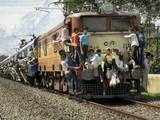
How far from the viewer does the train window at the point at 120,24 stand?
62.1ft

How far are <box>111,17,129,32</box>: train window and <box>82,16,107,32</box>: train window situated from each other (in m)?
0.30

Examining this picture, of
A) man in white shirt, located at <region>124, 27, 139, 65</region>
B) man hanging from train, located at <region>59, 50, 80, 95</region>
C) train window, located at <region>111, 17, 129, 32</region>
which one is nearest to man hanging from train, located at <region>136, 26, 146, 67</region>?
man in white shirt, located at <region>124, 27, 139, 65</region>

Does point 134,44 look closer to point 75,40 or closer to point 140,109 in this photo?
point 75,40

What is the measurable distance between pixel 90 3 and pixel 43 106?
99.4ft

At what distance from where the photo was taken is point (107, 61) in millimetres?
18062

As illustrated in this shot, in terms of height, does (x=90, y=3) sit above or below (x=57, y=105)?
above

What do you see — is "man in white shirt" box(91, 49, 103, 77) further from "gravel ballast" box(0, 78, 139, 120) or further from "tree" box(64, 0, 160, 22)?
"tree" box(64, 0, 160, 22)

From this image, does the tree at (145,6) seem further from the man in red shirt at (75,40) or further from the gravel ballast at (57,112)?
the gravel ballast at (57,112)

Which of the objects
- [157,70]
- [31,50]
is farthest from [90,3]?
[31,50]

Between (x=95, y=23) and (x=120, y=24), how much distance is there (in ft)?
3.05

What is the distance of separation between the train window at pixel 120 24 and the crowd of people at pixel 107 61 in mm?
517

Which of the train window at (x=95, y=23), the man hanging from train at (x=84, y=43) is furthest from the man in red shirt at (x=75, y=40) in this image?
the train window at (x=95, y=23)

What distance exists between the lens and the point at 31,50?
33.6 meters

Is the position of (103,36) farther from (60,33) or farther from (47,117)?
(47,117)
